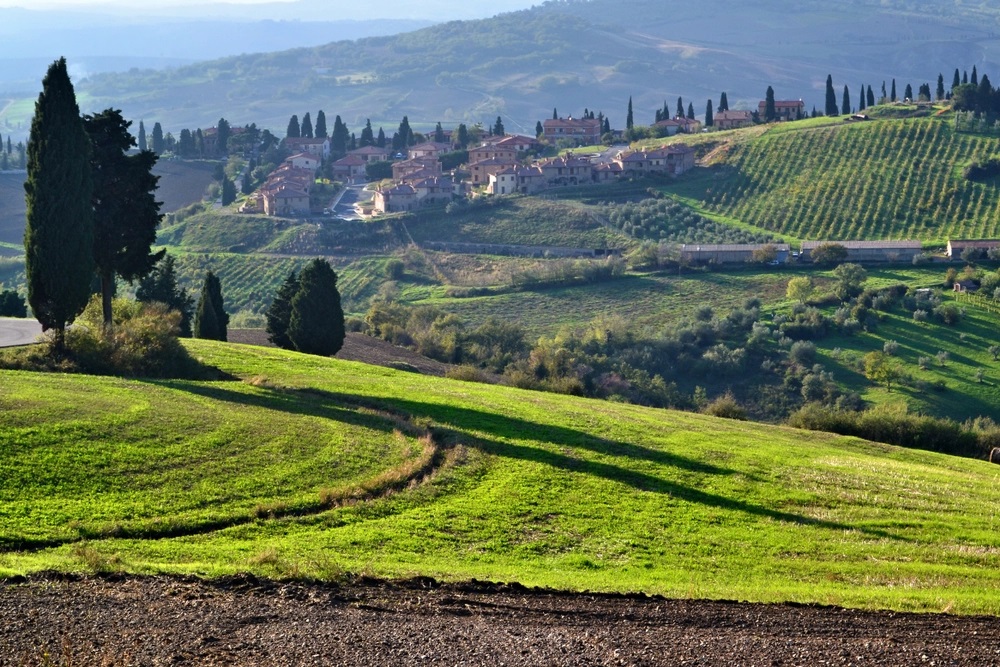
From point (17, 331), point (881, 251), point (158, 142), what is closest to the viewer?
point (17, 331)

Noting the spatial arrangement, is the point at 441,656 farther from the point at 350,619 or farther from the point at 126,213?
the point at 126,213

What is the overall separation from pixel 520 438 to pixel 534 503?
6.16m

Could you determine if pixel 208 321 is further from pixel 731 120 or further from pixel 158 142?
pixel 158 142

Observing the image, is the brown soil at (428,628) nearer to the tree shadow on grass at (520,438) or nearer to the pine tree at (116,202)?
the tree shadow on grass at (520,438)

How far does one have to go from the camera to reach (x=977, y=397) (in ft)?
220

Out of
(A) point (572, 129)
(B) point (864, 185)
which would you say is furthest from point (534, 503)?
(A) point (572, 129)

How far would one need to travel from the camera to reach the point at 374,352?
58656 millimetres

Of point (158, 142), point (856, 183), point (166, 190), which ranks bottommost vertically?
point (856, 183)

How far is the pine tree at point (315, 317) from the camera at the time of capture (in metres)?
51.3

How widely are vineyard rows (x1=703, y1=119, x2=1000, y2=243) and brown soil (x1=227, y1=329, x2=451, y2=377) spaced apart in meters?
53.0

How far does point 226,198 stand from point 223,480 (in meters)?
105

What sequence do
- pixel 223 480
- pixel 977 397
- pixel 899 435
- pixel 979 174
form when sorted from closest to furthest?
pixel 223 480 < pixel 899 435 < pixel 977 397 < pixel 979 174

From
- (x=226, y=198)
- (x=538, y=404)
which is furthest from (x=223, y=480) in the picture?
(x=226, y=198)

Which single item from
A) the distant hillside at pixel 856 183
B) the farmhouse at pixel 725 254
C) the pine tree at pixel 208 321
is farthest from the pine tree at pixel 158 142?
the pine tree at pixel 208 321
